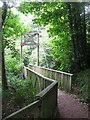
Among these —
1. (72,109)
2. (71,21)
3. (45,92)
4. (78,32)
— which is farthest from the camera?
(71,21)

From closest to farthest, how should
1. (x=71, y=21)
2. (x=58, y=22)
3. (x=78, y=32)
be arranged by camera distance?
1. (x=78, y=32)
2. (x=71, y=21)
3. (x=58, y=22)

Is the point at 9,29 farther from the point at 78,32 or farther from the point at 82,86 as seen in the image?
the point at 78,32

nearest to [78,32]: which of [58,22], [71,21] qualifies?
[71,21]

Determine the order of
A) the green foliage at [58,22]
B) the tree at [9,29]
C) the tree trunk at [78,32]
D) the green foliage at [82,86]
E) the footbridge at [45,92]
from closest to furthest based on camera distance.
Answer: the footbridge at [45,92] → the tree at [9,29] → the green foliage at [82,86] → the green foliage at [58,22] → the tree trunk at [78,32]

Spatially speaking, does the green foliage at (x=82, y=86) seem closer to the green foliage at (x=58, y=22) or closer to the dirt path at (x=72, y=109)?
the dirt path at (x=72, y=109)

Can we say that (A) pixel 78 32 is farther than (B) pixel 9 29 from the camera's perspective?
Yes

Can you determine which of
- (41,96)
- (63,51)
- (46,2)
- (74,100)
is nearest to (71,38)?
(63,51)

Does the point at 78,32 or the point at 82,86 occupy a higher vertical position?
the point at 78,32

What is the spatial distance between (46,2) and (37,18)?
42.1 inches

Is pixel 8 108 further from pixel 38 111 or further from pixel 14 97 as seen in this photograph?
pixel 38 111

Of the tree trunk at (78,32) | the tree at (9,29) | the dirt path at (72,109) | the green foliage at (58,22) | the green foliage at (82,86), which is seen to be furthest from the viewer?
the tree trunk at (78,32)

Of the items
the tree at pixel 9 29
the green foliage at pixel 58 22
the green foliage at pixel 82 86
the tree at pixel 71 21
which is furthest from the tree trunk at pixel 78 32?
the tree at pixel 9 29

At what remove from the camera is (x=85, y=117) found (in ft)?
21.2

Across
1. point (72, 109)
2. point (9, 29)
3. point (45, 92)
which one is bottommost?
point (72, 109)
